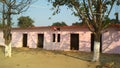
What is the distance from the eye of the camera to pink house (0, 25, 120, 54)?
25031 mm

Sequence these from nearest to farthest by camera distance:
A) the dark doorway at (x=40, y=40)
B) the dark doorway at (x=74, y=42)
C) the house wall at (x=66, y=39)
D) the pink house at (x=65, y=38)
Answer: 1. the house wall at (x=66, y=39)
2. the pink house at (x=65, y=38)
3. the dark doorway at (x=74, y=42)
4. the dark doorway at (x=40, y=40)

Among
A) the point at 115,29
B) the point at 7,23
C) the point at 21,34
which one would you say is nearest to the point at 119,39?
the point at 115,29

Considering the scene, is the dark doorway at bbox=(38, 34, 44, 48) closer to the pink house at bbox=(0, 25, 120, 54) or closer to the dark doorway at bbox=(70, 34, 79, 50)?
the pink house at bbox=(0, 25, 120, 54)

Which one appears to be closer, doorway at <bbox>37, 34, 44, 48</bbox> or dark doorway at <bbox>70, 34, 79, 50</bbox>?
dark doorway at <bbox>70, 34, 79, 50</bbox>

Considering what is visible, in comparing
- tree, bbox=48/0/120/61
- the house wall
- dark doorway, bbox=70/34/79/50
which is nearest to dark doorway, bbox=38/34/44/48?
the house wall

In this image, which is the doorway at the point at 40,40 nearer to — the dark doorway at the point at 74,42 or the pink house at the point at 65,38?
the pink house at the point at 65,38

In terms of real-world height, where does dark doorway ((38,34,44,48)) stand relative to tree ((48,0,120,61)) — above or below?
below

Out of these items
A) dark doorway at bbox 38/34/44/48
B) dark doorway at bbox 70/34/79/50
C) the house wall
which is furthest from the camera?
dark doorway at bbox 38/34/44/48

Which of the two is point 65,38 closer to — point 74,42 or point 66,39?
point 66,39

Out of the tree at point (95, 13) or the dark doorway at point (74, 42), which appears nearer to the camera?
the tree at point (95, 13)

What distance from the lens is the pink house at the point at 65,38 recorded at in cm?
2503

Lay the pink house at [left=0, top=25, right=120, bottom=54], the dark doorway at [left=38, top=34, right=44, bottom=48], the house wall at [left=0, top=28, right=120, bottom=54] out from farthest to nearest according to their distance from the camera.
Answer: the dark doorway at [left=38, top=34, right=44, bottom=48] → the pink house at [left=0, top=25, right=120, bottom=54] → the house wall at [left=0, top=28, right=120, bottom=54]

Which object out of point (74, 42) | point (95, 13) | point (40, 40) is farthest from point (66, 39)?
point (95, 13)

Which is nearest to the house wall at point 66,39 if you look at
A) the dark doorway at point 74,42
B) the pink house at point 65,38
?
the pink house at point 65,38
